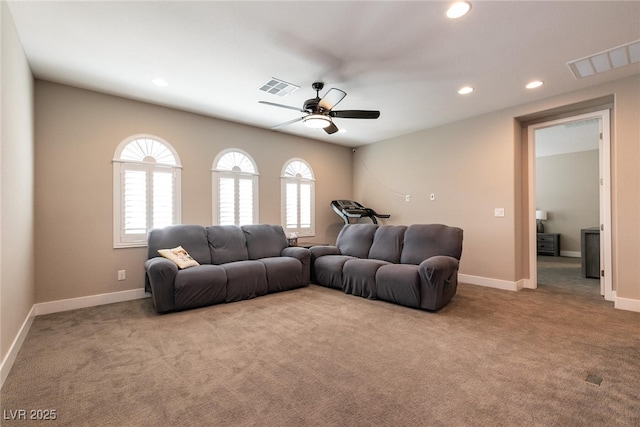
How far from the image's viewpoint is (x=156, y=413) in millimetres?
1651

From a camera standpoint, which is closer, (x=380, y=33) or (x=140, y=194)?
(x=380, y=33)

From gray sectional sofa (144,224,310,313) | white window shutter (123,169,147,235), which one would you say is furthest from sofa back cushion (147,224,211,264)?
white window shutter (123,169,147,235)

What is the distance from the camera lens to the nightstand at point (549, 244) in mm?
8078

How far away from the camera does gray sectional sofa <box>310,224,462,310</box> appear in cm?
341

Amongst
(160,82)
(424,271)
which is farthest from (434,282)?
(160,82)

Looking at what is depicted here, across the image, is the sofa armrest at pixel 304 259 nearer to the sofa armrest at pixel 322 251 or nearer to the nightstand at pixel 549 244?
the sofa armrest at pixel 322 251

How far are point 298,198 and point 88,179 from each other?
3.46m

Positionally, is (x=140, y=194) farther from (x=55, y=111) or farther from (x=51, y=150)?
(x=55, y=111)

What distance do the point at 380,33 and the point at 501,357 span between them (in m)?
2.94

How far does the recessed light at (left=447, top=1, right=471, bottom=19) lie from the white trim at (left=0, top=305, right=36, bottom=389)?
4.21 meters

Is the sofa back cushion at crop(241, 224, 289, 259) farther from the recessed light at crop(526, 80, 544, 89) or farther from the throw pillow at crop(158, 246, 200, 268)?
the recessed light at crop(526, 80, 544, 89)

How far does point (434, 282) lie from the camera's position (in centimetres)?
331

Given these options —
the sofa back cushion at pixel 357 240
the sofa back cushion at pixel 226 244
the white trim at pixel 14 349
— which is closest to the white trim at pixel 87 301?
the white trim at pixel 14 349

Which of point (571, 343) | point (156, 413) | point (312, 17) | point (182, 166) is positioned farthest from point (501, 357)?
point (182, 166)
